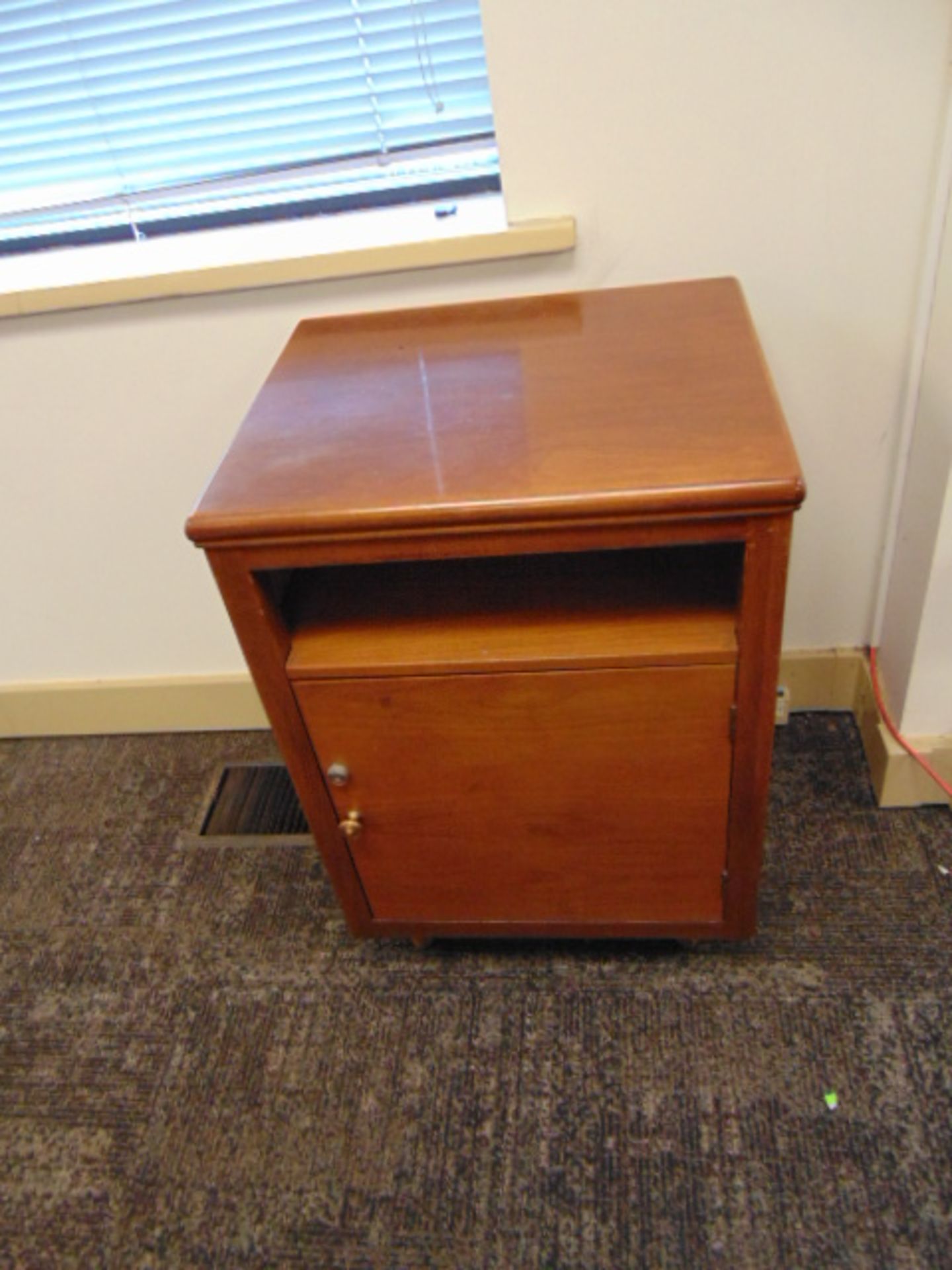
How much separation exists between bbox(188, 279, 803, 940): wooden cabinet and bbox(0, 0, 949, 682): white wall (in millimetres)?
111

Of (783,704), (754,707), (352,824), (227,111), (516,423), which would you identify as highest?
(227,111)

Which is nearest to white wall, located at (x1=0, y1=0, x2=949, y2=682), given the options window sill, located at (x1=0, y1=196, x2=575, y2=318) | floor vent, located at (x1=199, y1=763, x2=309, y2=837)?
window sill, located at (x1=0, y1=196, x2=575, y2=318)

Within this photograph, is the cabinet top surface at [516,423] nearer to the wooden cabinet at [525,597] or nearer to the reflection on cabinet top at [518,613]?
the wooden cabinet at [525,597]

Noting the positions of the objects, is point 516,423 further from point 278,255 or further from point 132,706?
point 132,706

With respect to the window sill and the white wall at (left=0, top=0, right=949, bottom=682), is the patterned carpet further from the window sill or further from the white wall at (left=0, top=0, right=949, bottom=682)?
the window sill

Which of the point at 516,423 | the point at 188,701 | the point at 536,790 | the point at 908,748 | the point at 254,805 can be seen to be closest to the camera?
the point at 516,423

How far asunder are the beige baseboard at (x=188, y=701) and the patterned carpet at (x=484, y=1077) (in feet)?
0.39

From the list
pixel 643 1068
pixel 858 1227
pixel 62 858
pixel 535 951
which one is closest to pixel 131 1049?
pixel 62 858

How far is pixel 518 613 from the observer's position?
85 cm

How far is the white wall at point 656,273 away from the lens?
2.94 ft

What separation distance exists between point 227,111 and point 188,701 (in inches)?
34.3

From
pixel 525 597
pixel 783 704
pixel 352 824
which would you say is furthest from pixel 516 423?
pixel 783 704

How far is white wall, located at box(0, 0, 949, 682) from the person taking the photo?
2.94 ft

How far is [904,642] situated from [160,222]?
110cm
